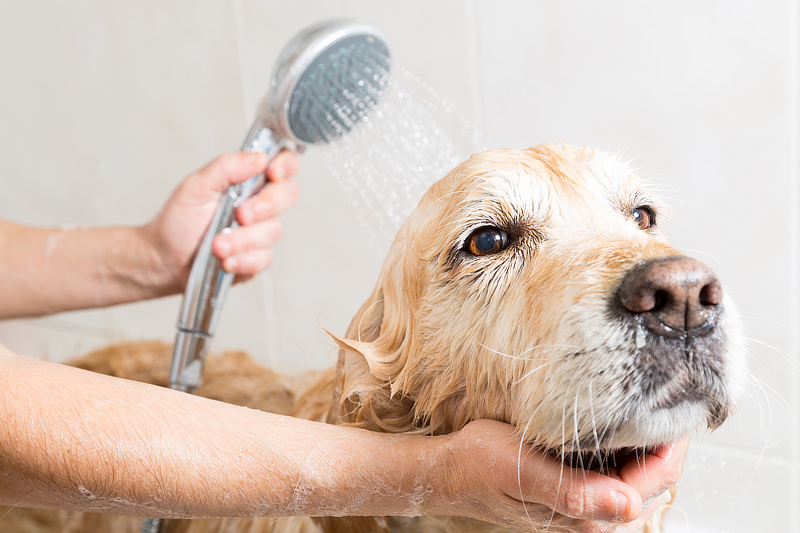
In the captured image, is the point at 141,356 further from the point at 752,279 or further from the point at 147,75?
the point at 752,279

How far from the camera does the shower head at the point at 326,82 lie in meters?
1.09

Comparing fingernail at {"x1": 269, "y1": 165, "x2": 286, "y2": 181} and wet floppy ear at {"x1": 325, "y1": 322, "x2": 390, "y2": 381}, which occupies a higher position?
fingernail at {"x1": 269, "y1": 165, "x2": 286, "y2": 181}

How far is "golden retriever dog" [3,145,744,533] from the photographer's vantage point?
646 millimetres

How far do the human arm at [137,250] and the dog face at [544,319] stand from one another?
0.40m

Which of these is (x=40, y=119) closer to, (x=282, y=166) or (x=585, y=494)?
(x=282, y=166)

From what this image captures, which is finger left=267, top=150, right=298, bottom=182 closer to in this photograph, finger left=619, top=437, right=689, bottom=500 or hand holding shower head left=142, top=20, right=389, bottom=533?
hand holding shower head left=142, top=20, right=389, bottom=533

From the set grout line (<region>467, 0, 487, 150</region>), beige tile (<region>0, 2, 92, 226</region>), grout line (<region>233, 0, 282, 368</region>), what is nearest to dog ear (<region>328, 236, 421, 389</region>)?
grout line (<region>467, 0, 487, 150</region>)

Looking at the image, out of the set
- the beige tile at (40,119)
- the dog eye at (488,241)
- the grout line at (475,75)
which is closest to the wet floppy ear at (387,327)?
the dog eye at (488,241)

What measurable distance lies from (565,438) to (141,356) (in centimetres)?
111

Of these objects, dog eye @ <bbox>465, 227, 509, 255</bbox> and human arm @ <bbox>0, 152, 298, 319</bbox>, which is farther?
human arm @ <bbox>0, 152, 298, 319</bbox>

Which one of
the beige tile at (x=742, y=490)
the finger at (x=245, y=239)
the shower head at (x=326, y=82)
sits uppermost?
the shower head at (x=326, y=82)

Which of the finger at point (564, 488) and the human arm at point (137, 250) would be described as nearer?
the finger at point (564, 488)

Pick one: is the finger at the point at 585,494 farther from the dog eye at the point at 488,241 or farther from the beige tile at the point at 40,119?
the beige tile at the point at 40,119

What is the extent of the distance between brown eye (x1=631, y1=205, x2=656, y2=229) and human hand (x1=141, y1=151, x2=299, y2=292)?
0.65 meters
